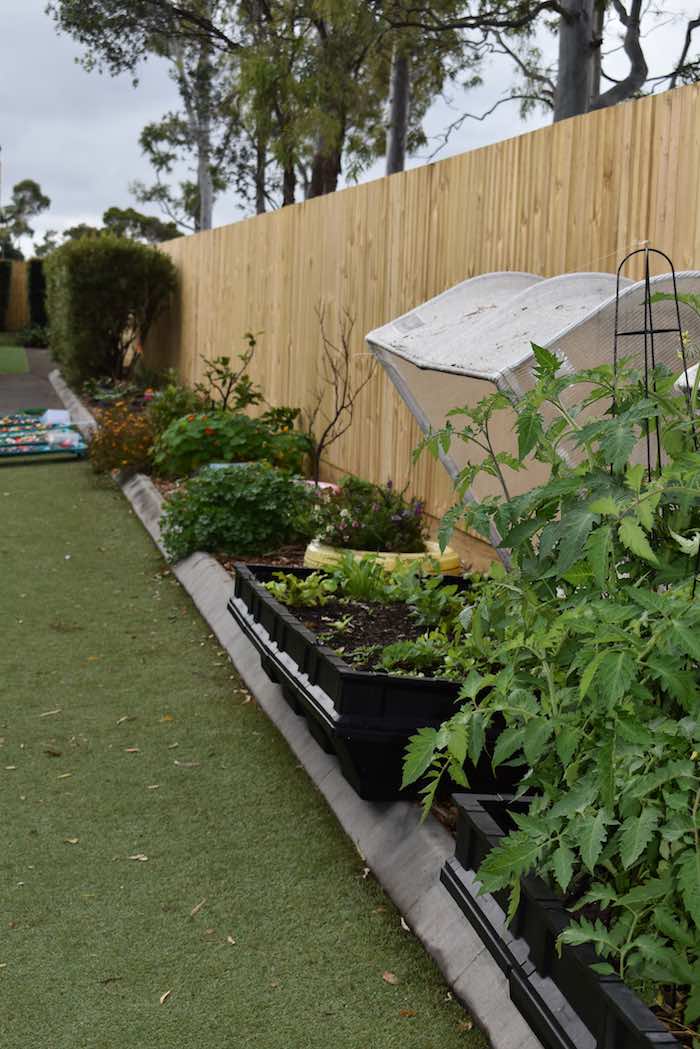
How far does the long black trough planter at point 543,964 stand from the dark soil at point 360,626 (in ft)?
3.88

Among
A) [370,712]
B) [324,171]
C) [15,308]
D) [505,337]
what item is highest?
[324,171]

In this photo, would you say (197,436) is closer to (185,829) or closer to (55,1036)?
(185,829)

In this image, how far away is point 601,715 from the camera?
7.47 ft

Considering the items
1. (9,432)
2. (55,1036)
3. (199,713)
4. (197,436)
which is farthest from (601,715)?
(9,432)

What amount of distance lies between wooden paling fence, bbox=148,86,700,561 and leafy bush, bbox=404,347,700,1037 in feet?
7.92

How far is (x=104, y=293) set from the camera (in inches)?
692

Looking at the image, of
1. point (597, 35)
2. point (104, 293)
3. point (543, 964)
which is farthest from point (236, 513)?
point (597, 35)

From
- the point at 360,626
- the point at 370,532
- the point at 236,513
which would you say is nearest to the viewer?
the point at 360,626

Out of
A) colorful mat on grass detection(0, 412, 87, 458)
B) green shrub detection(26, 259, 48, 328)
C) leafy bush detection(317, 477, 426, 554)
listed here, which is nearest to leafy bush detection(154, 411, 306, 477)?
leafy bush detection(317, 477, 426, 554)

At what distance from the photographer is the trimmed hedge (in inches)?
1566

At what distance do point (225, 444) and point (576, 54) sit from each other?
7451mm

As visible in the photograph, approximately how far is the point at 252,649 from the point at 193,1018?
2994mm

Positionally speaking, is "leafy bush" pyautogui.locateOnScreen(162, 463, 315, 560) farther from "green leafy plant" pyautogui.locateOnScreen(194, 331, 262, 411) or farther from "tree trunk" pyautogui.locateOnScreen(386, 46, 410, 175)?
"tree trunk" pyautogui.locateOnScreen(386, 46, 410, 175)

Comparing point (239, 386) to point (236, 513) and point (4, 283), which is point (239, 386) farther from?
point (4, 283)
